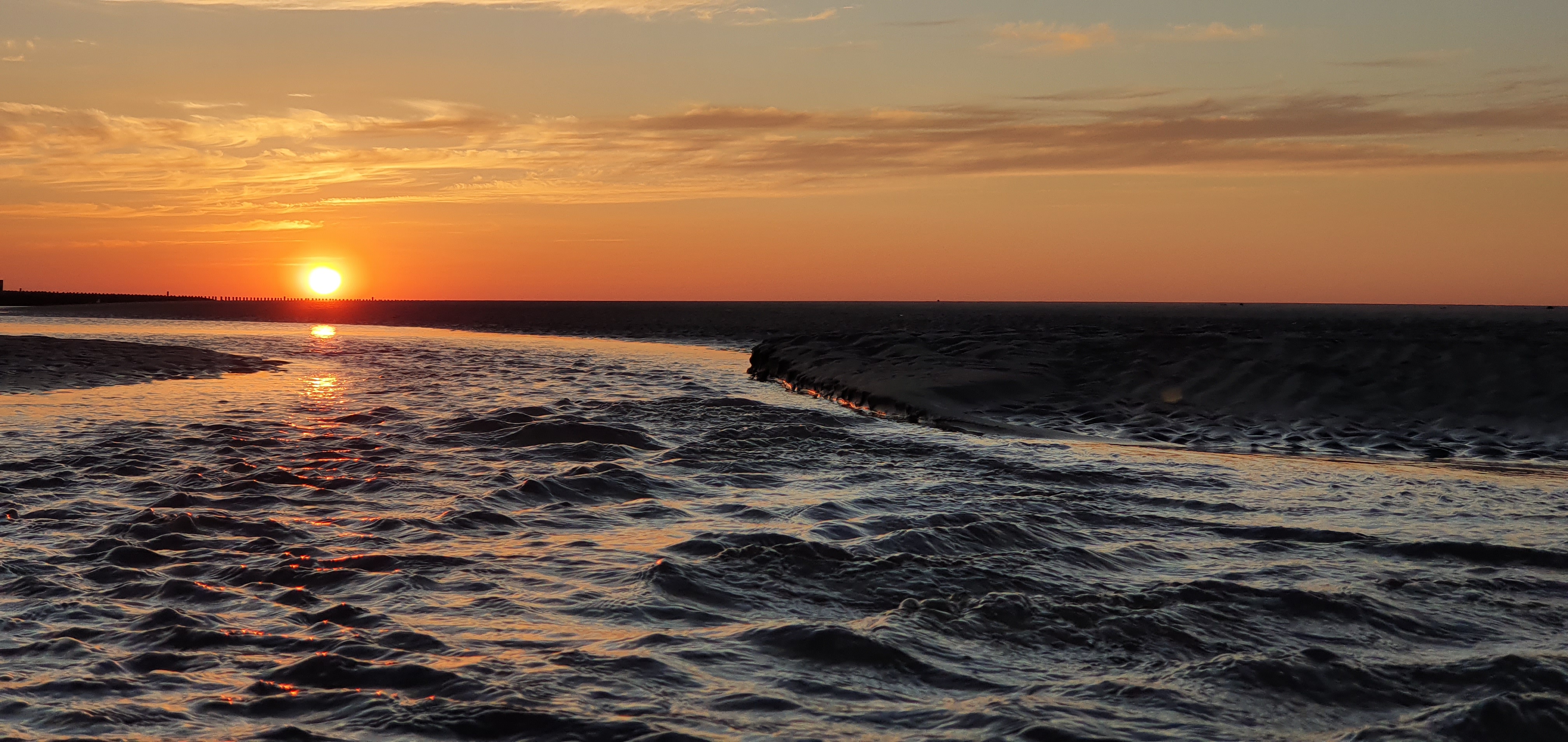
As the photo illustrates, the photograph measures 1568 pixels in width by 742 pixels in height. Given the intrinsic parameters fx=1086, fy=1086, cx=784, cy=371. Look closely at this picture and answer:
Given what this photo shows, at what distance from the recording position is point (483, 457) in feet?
53.9

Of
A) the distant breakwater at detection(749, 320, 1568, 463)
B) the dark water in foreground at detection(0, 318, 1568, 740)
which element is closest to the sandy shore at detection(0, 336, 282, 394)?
the dark water in foreground at detection(0, 318, 1568, 740)

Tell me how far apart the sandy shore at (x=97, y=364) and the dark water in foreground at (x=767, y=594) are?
11.5 meters

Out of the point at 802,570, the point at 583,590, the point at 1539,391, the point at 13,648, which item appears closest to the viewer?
the point at 13,648

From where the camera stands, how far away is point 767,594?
347 inches

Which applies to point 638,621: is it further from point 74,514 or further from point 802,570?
point 74,514

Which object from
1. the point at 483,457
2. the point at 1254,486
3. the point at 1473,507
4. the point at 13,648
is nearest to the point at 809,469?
the point at 483,457

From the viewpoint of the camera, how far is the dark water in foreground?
619 cm

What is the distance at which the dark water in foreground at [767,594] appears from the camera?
6.19 metres

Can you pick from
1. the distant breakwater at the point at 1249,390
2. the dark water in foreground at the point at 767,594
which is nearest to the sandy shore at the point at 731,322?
the distant breakwater at the point at 1249,390

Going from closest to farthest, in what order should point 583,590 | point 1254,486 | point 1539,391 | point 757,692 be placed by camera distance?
1. point 757,692
2. point 583,590
3. point 1254,486
4. point 1539,391

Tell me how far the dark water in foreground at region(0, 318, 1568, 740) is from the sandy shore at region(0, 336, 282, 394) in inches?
454

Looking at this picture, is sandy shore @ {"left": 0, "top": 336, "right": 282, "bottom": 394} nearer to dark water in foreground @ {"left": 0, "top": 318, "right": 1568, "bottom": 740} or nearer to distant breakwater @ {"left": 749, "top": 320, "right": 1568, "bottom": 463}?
dark water in foreground @ {"left": 0, "top": 318, "right": 1568, "bottom": 740}

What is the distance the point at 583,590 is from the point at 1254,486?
943cm

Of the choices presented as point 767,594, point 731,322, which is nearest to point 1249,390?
point 767,594
